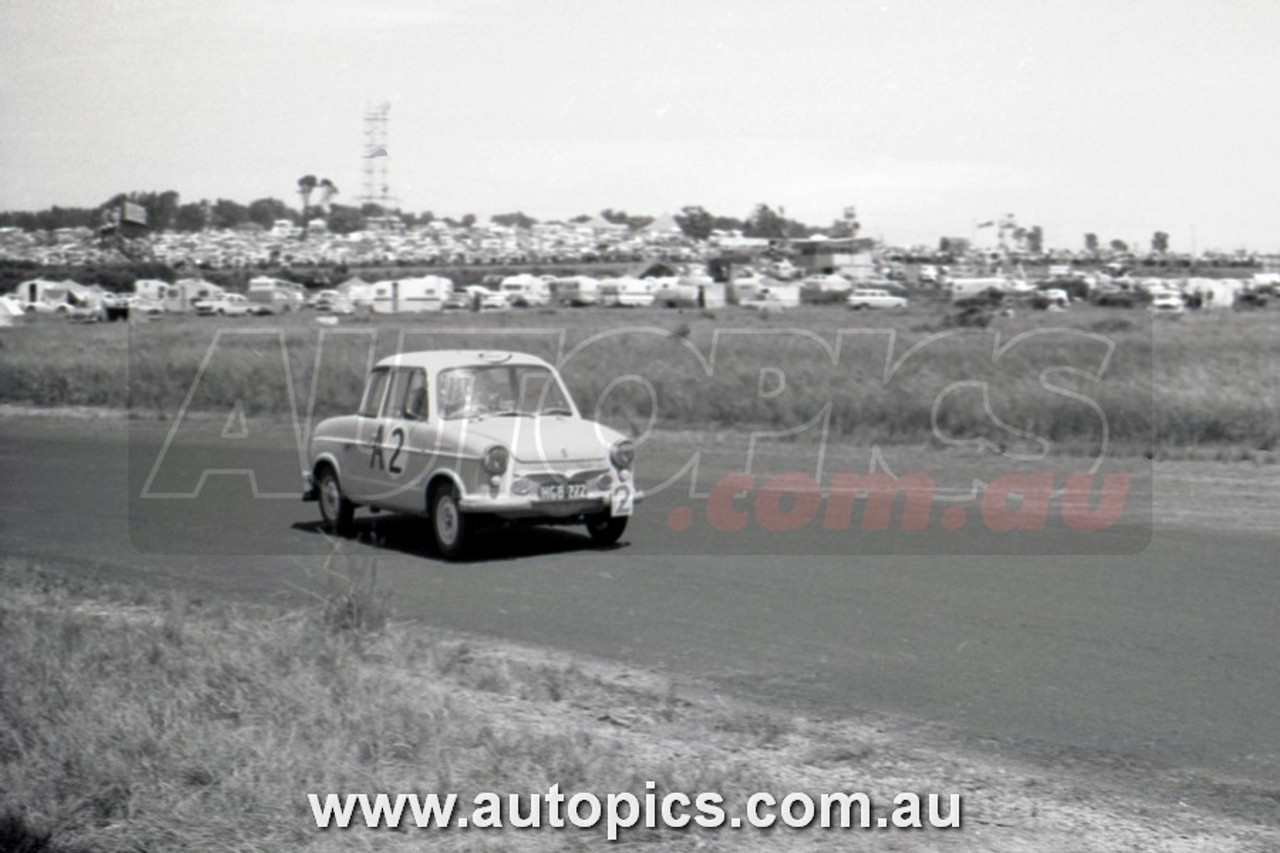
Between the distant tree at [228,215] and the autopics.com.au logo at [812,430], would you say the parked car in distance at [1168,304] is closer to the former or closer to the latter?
the autopics.com.au logo at [812,430]

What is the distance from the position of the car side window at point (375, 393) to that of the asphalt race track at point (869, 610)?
48.8 inches

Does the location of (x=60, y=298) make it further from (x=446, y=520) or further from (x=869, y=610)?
(x=869, y=610)

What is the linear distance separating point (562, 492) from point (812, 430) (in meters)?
11.6

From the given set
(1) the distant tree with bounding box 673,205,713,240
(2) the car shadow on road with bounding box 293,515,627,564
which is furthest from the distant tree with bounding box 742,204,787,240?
(2) the car shadow on road with bounding box 293,515,627,564

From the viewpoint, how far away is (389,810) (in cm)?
574

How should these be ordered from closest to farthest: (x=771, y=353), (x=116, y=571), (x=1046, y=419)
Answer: (x=116, y=571), (x=1046, y=419), (x=771, y=353)

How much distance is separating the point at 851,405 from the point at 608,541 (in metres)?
11.4

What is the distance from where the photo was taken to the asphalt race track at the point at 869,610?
7312mm

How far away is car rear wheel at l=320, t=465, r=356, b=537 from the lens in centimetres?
1359

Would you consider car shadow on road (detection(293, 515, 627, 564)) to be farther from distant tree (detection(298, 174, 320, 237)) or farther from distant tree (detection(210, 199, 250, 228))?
distant tree (detection(210, 199, 250, 228))

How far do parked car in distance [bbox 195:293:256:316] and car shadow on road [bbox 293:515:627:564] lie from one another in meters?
37.5

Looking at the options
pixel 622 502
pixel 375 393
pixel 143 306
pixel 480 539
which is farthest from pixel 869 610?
pixel 143 306

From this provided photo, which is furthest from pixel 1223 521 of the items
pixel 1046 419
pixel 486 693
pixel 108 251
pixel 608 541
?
pixel 108 251

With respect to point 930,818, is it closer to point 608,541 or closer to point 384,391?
point 608,541
